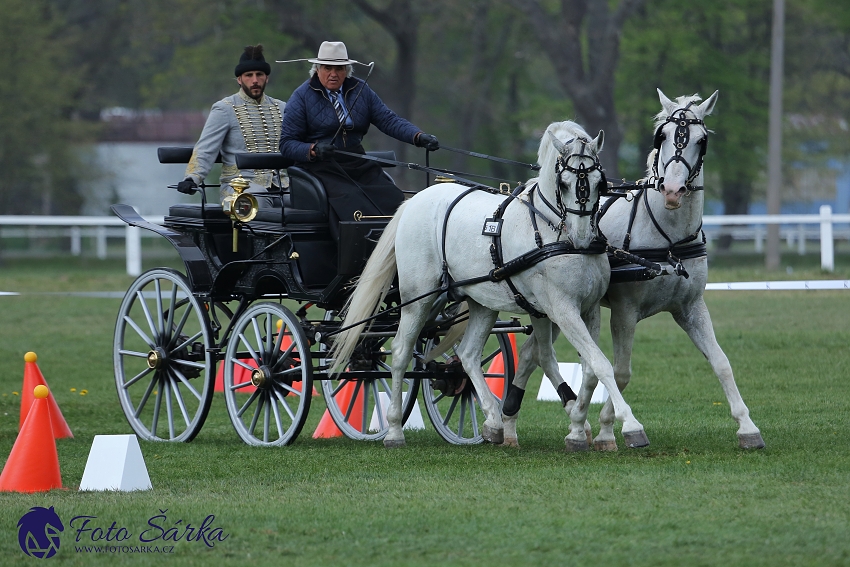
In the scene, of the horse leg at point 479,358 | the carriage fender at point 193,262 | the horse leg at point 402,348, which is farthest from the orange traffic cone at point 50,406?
the horse leg at point 479,358

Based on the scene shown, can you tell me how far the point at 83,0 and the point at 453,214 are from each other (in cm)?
3605

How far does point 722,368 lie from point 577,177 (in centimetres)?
137

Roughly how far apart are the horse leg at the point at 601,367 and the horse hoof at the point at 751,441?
2.06ft

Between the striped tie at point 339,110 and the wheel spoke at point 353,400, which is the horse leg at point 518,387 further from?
the striped tie at point 339,110

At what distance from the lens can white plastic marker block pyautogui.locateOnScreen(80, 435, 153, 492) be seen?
20.9 ft

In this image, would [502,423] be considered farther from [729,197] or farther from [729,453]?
[729,197]

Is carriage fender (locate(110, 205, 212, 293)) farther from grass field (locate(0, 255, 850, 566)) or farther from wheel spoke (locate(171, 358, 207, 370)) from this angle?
grass field (locate(0, 255, 850, 566))

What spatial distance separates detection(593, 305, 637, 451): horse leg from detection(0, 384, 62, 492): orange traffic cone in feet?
10.1

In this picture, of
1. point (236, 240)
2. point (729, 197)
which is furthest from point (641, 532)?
point (729, 197)

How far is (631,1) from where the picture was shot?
25688mm

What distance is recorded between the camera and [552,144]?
22.7 feet

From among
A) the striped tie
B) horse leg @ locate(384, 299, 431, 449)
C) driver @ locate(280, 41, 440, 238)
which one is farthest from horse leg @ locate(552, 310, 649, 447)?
the striped tie

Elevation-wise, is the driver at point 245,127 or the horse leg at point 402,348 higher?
the driver at point 245,127

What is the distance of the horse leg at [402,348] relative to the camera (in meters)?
7.87
